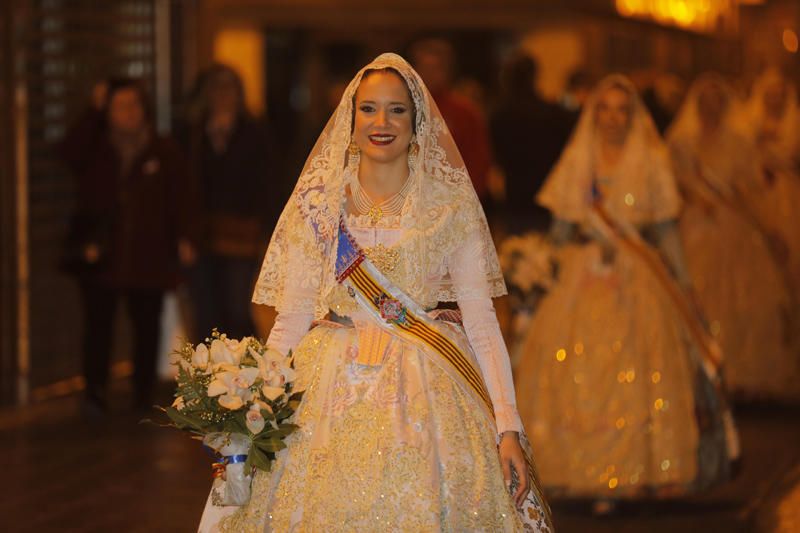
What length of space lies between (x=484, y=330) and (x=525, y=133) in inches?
320

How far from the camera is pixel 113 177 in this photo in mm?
10820

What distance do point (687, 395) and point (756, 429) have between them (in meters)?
2.21

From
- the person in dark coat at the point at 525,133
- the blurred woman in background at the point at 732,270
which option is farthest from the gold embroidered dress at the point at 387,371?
the person in dark coat at the point at 525,133

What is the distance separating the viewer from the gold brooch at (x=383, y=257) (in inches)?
213

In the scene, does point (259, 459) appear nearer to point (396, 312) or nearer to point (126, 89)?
→ point (396, 312)

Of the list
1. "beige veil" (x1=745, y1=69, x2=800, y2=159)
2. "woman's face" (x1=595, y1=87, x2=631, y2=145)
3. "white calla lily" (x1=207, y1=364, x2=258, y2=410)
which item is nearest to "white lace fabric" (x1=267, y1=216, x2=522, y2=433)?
"white calla lily" (x1=207, y1=364, x2=258, y2=410)

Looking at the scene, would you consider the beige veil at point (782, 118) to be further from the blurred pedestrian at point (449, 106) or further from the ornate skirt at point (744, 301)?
the blurred pedestrian at point (449, 106)

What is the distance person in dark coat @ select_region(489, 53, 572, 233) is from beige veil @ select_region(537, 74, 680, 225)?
4184 mm

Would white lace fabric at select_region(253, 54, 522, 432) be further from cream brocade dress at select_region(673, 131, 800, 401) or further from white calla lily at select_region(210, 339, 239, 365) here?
cream brocade dress at select_region(673, 131, 800, 401)

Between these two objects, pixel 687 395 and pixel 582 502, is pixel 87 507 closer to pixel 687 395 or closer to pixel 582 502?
pixel 582 502

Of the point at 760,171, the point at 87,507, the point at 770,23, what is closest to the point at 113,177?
the point at 87,507

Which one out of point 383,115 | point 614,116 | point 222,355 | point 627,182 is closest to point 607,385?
point 627,182

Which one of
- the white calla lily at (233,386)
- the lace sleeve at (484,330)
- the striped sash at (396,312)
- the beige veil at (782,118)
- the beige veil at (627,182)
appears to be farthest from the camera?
the beige veil at (782,118)

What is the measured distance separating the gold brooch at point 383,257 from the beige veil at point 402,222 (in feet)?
0.08
